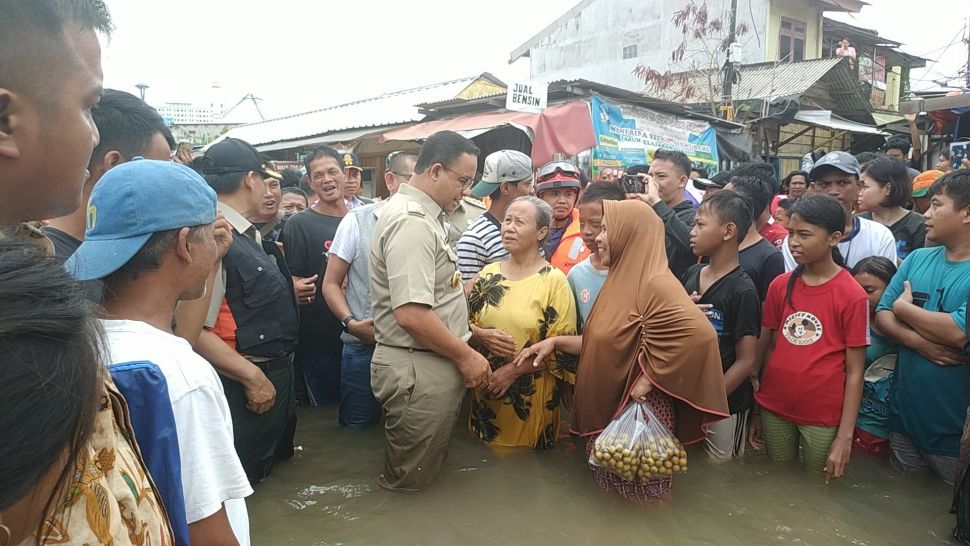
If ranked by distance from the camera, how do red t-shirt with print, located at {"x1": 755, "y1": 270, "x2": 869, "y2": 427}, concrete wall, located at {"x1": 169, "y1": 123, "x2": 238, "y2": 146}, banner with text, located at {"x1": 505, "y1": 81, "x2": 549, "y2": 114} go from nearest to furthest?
red t-shirt with print, located at {"x1": 755, "y1": 270, "x2": 869, "y2": 427} < banner with text, located at {"x1": 505, "y1": 81, "x2": 549, "y2": 114} < concrete wall, located at {"x1": 169, "y1": 123, "x2": 238, "y2": 146}

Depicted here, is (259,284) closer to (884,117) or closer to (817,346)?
(817,346)

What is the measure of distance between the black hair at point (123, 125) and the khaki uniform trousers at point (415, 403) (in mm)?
1424

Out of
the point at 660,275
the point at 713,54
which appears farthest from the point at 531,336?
the point at 713,54

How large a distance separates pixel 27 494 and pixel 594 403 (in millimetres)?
2700

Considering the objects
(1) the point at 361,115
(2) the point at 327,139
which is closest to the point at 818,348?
(2) the point at 327,139

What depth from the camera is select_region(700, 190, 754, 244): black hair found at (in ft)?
11.0

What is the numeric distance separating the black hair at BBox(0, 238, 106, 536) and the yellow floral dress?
262 cm

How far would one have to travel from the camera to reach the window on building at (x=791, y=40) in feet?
60.8

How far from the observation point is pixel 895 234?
13.7 ft

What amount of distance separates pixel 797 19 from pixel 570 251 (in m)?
19.3

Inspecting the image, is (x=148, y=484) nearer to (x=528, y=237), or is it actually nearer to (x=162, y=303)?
(x=162, y=303)

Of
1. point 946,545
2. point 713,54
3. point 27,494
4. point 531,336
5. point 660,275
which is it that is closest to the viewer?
point 27,494

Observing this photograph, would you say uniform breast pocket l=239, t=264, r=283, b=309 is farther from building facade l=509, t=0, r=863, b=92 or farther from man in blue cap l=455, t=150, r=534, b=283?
building facade l=509, t=0, r=863, b=92

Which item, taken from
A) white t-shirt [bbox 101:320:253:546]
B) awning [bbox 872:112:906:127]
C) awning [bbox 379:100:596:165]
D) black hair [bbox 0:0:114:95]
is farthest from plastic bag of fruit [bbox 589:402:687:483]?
awning [bbox 872:112:906:127]
